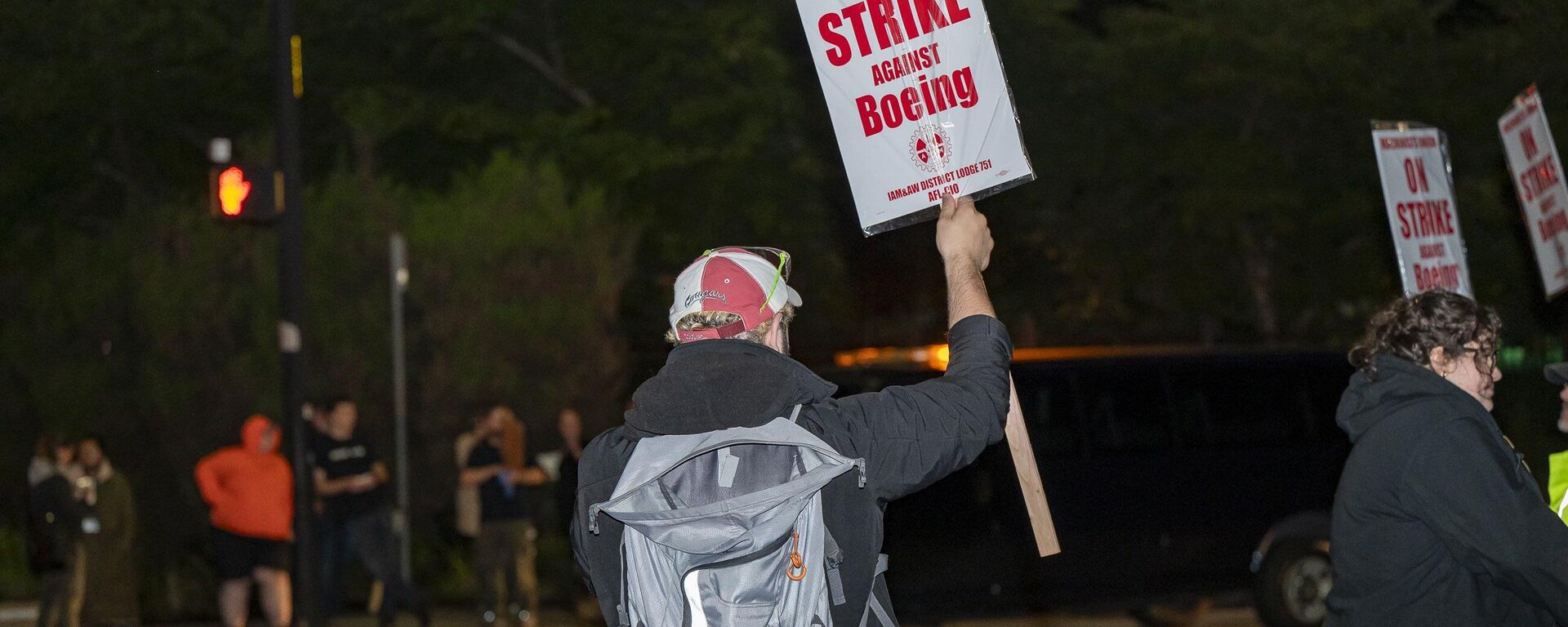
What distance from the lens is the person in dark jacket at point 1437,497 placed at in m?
3.53

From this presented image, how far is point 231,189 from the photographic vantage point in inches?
448

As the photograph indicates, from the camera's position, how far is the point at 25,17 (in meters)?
15.5

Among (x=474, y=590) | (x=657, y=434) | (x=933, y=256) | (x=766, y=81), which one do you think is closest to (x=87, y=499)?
(x=474, y=590)

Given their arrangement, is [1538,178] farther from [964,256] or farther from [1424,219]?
[964,256]

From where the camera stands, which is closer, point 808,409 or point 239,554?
point 808,409

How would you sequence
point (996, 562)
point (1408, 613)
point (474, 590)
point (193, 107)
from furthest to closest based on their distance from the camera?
point (193, 107)
point (474, 590)
point (996, 562)
point (1408, 613)

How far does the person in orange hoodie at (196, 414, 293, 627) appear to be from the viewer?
34.7 ft

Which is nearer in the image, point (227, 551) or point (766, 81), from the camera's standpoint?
point (227, 551)

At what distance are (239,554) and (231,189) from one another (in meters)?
2.52

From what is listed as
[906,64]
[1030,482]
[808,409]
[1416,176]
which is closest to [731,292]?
[808,409]

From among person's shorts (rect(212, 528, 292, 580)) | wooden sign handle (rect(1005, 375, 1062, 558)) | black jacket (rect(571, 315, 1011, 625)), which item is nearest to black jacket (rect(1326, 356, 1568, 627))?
wooden sign handle (rect(1005, 375, 1062, 558))

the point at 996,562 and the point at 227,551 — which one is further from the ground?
the point at 227,551

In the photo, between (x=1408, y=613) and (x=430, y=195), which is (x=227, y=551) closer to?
(x=430, y=195)

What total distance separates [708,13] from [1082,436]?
38.4ft
